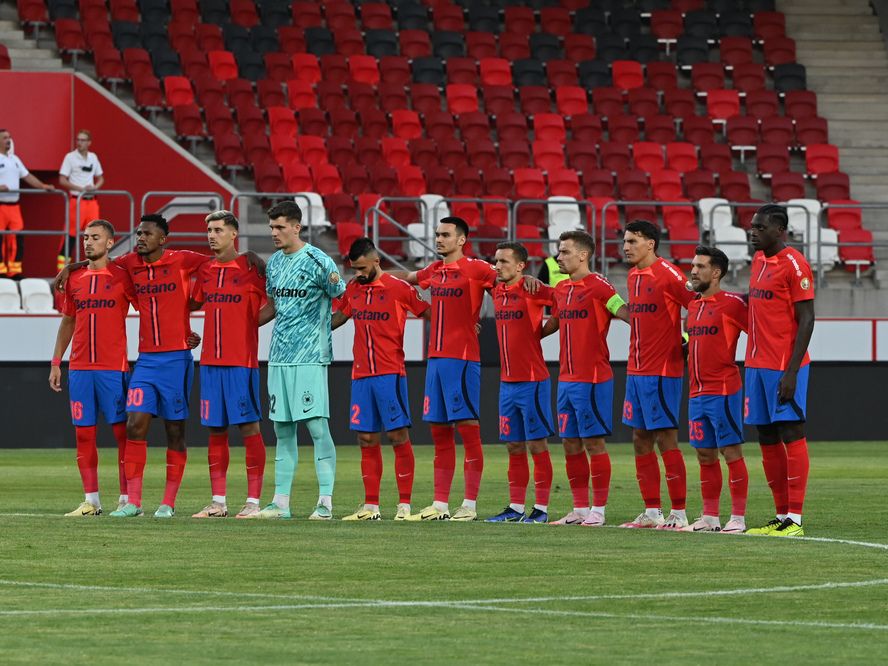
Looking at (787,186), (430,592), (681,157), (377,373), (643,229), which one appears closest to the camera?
(430,592)

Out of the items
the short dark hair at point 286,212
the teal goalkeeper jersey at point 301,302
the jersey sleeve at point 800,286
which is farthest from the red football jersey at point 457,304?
the jersey sleeve at point 800,286

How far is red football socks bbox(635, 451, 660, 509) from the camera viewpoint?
39.3 ft

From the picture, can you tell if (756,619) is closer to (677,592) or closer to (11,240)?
(677,592)

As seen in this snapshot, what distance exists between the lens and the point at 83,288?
12844 mm

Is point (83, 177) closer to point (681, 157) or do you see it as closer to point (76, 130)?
point (76, 130)

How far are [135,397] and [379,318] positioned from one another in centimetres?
172

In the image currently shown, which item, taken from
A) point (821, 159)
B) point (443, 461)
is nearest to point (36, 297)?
point (443, 461)

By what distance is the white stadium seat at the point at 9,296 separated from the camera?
21578mm

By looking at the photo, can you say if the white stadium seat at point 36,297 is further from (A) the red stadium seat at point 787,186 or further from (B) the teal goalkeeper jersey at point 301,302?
(A) the red stadium seat at point 787,186

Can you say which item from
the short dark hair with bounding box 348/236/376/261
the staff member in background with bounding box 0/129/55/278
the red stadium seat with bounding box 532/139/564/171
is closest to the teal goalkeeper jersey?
the short dark hair with bounding box 348/236/376/261

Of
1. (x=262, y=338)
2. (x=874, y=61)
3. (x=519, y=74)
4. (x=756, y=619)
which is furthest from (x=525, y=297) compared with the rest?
(x=874, y=61)

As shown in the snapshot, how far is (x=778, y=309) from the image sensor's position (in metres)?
11.5

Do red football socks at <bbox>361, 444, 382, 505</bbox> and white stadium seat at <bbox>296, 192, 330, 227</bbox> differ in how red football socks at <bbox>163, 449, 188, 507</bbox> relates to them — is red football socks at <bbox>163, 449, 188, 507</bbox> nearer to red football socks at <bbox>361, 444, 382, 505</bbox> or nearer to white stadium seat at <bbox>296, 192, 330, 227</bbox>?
red football socks at <bbox>361, 444, 382, 505</bbox>

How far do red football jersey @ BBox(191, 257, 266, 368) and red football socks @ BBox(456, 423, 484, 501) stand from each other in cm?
151
